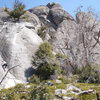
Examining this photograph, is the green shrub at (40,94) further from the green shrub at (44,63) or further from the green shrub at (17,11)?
the green shrub at (17,11)

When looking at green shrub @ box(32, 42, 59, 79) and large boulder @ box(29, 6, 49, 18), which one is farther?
large boulder @ box(29, 6, 49, 18)

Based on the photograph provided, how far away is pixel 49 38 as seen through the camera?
103 feet

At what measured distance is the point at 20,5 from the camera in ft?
85.9

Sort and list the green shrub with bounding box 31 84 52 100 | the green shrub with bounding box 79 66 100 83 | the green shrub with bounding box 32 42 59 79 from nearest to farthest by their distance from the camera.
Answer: the green shrub with bounding box 31 84 52 100, the green shrub with bounding box 79 66 100 83, the green shrub with bounding box 32 42 59 79

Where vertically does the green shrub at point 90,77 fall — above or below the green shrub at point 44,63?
below

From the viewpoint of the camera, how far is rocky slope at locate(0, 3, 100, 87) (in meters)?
20.0

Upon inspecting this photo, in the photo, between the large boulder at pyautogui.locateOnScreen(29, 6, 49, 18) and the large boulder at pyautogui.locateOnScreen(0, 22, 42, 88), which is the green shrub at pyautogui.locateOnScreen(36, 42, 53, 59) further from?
the large boulder at pyautogui.locateOnScreen(29, 6, 49, 18)

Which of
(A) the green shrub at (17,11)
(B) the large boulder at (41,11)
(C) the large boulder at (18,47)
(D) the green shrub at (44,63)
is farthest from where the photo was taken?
(B) the large boulder at (41,11)

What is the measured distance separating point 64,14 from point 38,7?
444 cm

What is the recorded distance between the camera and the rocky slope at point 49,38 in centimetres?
2000

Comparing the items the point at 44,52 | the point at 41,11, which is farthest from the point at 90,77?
the point at 41,11

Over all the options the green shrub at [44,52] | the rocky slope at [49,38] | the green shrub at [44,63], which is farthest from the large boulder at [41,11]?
the green shrub at [44,63]

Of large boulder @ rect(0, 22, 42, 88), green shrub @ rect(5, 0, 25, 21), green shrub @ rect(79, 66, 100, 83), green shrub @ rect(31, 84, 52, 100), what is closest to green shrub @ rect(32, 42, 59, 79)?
large boulder @ rect(0, 22, 42, 88)

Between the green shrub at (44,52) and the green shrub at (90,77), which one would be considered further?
the green shrub at (44,52)
